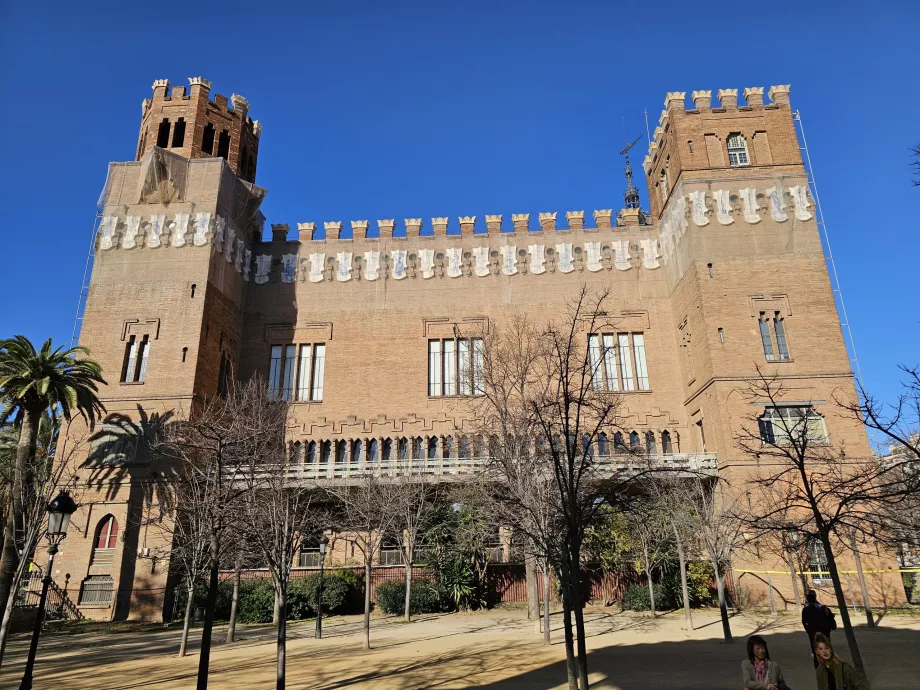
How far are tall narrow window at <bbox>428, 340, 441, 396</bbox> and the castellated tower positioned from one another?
32.1ft

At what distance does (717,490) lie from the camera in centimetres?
2656

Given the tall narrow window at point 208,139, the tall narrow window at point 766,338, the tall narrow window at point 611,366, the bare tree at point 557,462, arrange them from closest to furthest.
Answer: the bare tree at point 557,462 < the tall narrow window at point 766,338 < the tall narrow window at point 611,366 < the tall narrow window at point 208,139

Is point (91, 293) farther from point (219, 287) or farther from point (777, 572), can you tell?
point (777, 572)

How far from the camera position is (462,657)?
50.6 feet

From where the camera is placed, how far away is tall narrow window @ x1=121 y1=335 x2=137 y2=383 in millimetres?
28859

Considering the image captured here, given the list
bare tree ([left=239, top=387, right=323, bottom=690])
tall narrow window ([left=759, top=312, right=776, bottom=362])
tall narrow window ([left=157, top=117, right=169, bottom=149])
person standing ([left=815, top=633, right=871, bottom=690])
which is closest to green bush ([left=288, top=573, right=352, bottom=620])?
bare tree ([left=239, top=387, right=323, bottom=690])

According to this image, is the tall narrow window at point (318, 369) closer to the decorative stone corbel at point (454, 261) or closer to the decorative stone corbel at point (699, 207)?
the decorative stone corbel at point (454, 261)

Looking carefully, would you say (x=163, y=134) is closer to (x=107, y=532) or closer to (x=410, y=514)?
(x=107, y=532)

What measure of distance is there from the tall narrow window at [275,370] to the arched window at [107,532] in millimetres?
9649

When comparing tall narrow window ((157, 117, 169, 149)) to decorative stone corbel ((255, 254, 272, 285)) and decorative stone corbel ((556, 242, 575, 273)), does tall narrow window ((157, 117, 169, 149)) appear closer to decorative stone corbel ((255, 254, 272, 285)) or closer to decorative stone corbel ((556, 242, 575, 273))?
decorative stone corbel ((255, 254, 272, 285))

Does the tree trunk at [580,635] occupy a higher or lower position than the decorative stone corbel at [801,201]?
lower

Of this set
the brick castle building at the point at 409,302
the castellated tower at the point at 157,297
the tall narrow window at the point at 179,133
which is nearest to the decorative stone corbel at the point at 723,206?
the brick castle building at the point at 409,302

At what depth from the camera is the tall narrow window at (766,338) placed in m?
28.0

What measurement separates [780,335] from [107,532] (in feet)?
93.7
